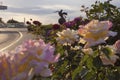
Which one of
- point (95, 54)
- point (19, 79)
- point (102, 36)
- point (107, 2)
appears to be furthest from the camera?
point (107, 2)

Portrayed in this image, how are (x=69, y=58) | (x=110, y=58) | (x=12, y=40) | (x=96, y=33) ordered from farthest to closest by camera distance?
(x=12, y=40), (x=69, y=58), (x=110, y=58), (x=96, y=33)

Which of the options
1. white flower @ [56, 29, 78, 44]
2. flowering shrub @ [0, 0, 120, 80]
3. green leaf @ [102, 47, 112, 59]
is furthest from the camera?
white flower @ [56, 29, 78, 44]

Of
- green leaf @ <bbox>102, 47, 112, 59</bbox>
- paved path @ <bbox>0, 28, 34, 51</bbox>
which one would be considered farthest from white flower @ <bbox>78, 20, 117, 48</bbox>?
paved path @ <bbox>0, 28, 34, 51</bbox>

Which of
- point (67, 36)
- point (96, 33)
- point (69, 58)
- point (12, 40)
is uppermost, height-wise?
point (96, 33)

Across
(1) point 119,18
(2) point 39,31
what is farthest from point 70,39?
(2) point 39,31

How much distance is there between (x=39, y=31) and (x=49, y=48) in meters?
13.5

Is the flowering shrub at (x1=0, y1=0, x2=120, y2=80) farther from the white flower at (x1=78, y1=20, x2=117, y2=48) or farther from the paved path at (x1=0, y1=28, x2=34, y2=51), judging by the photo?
the paved path at (x1=0, y1=28, x2=34, y2=51)

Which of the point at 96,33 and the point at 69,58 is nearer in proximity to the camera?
the point at 96,33

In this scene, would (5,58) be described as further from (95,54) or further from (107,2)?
(107,2)

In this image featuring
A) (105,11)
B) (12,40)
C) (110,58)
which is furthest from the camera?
(12,40)

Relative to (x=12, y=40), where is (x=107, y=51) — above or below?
above

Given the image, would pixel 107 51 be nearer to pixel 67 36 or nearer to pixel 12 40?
pixel 67 36

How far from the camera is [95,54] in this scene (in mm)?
4172

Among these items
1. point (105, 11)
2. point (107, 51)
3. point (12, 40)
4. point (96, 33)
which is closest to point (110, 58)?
point (107, 51)
